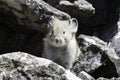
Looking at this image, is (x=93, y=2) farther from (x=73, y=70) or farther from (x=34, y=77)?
(x=34, y=77)

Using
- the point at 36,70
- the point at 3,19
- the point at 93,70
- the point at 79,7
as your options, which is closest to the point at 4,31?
the point at 3,19

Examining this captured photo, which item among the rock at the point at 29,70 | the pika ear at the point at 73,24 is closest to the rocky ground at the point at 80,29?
the pika ear at the point at 73,24

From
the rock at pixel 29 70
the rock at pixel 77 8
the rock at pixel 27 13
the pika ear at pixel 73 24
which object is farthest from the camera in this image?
the rock at pixel 77 8

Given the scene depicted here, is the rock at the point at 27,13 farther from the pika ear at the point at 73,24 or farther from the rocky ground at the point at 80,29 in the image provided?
the pika ear at the point at 73,24

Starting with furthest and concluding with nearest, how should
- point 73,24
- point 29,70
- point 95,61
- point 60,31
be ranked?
point 73,24 → point 95,61 → point 60,31 → point 29,70

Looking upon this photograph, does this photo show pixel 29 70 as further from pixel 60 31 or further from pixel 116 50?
pixel 116 50

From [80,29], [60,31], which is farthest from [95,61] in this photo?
[80,29]

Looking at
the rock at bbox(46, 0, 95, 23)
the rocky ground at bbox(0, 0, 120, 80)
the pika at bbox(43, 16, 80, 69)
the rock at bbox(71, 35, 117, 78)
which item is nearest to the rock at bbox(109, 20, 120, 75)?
the rocky ground at bbox(0, 0, 120, 80)
